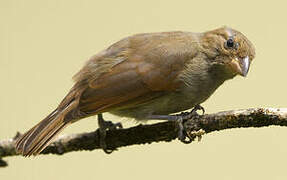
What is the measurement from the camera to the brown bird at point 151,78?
11.9 ft

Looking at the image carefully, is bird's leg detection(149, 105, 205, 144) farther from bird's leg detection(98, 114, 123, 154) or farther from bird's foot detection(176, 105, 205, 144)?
bird's leg detection(98, 114, 123, 154)

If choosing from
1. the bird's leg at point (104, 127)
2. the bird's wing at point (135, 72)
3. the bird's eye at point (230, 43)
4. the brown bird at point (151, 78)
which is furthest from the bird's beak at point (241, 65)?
the bird's leg at point (104, 127)

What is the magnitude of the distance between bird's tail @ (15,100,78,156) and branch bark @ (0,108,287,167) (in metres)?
0.42

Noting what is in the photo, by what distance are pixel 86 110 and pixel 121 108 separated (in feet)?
0.94

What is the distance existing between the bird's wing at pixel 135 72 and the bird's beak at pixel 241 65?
410 mm

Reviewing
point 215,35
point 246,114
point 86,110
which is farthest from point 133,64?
point 246,114

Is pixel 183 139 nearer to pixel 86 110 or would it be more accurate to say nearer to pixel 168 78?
pixel 168 78

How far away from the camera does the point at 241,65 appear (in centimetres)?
354

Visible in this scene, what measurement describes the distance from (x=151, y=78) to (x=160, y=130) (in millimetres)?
443

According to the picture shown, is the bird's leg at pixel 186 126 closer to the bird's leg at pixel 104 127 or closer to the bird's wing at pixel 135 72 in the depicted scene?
the bird's wing at pixel 135 72

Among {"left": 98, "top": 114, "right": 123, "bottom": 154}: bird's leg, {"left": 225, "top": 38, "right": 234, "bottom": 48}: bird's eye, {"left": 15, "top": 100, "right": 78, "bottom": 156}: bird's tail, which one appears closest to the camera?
{"left": 15, "top": 100, "right": 78, "bottom": 156}: bird's tail

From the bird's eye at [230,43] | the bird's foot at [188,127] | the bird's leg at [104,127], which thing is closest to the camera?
the bird's foot at [188,127]

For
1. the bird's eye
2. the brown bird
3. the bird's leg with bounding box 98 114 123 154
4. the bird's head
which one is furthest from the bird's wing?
the bird's leg with bounding box 98 114 123 154

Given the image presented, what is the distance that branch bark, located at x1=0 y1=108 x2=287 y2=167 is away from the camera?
9.96 feet
